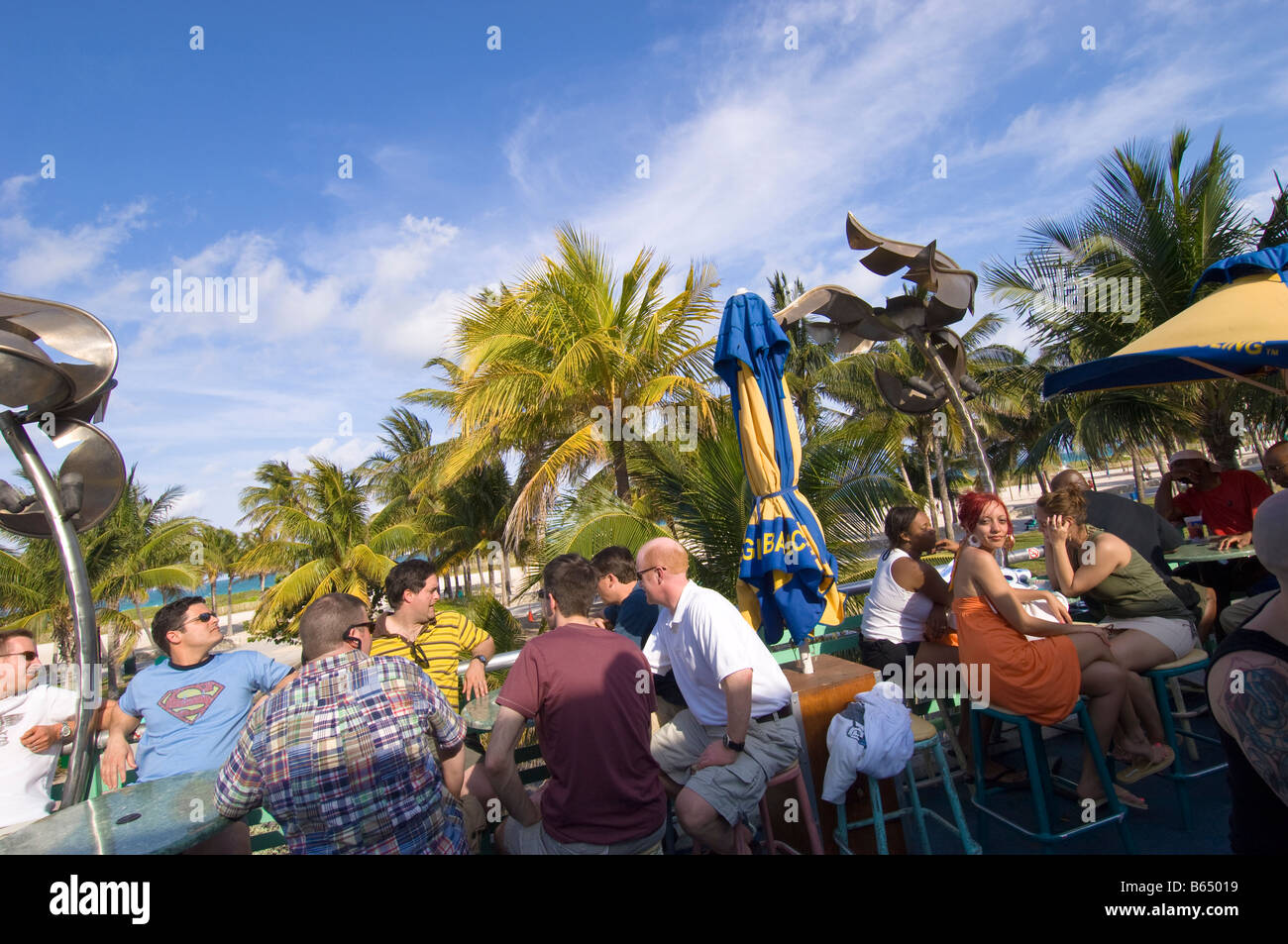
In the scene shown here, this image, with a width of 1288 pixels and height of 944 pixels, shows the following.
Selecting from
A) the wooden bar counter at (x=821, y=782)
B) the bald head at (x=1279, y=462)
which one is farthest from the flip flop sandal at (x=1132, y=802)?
the bald head at (x=1279, y=462)

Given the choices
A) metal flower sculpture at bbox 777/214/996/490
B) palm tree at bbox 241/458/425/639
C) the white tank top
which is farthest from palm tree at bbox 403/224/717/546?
palm tree at bbox 241/458/425/639

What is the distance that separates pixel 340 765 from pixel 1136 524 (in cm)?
506

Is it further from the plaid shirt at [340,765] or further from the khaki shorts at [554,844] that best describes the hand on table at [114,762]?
the khaki shorts at [554,844]

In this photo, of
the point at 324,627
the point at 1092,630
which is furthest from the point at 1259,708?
the point at 324,627

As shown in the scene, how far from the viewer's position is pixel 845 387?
2872 centimetres

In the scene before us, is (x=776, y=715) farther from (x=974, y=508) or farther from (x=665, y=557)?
(x=974, y=508)

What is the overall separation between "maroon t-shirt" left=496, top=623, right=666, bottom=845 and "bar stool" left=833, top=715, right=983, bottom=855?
897 mm

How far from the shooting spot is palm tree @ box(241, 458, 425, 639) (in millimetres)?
21172

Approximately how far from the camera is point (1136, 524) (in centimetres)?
462

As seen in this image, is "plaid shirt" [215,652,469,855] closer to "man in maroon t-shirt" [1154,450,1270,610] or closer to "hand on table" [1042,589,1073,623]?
"hand on table" [1042,589,1073,623]
